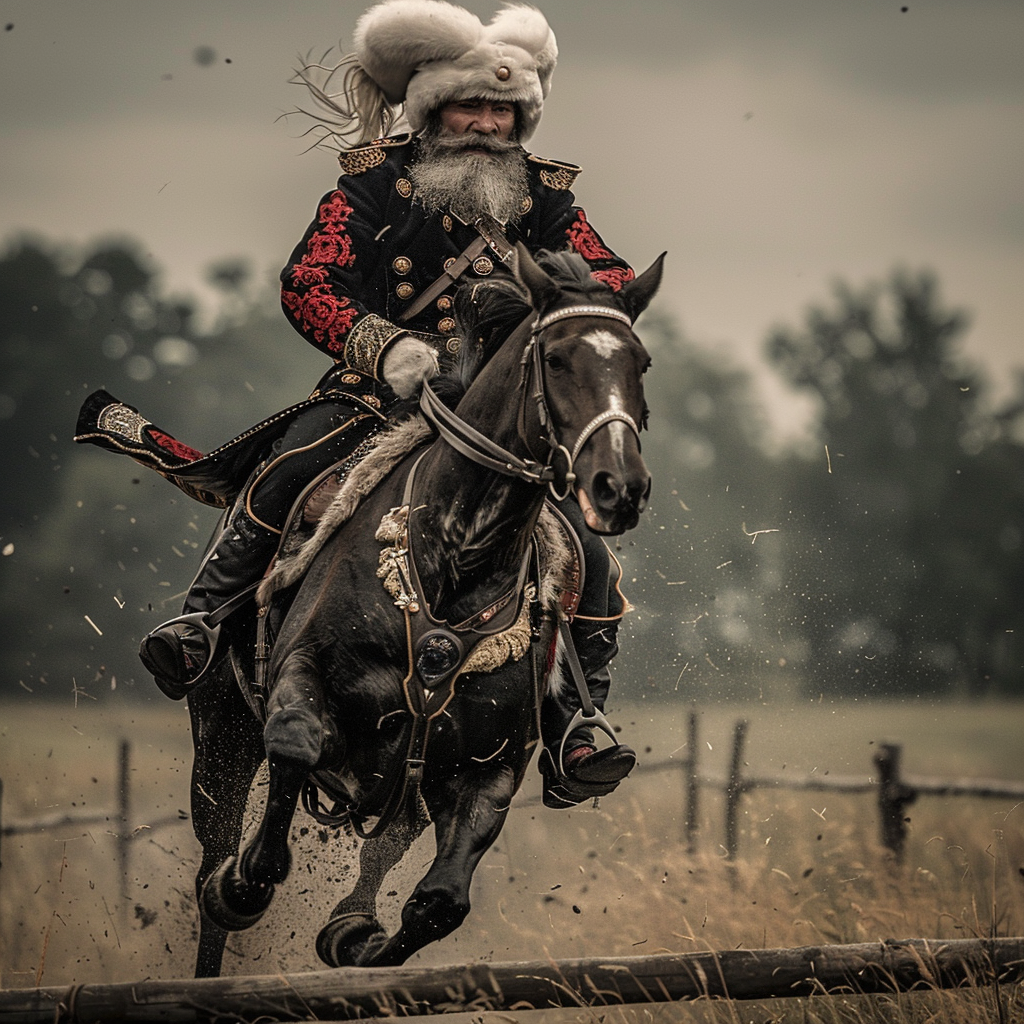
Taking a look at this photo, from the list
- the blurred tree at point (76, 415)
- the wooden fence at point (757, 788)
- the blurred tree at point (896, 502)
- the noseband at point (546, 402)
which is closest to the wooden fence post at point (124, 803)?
the wooden fence at point (757, 788)

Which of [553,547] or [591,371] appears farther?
[553,547]

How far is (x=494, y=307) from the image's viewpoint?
17.7ft

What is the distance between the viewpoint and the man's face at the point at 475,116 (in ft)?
21.7

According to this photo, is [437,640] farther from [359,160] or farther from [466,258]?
[359,160]

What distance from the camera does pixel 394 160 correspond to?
6.63 meters

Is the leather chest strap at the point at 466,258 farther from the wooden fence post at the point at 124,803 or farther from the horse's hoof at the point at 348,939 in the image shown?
the wooden fence post at the point at 124,803

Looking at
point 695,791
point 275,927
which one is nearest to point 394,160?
point 275,927

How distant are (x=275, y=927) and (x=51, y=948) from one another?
2.45 m

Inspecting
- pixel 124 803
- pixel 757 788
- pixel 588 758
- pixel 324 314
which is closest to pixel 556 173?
pixel 324 314

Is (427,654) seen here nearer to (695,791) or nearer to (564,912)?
(564,912)

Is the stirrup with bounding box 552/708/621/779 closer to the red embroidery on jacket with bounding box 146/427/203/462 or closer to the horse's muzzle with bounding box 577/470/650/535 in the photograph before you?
the horse's muzzle with bounding box 577/470/650/535

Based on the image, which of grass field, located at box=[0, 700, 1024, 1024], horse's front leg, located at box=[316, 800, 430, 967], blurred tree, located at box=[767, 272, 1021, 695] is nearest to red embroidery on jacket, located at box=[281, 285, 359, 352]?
horse's front leg, located at box=[316, 800, 430, 967]

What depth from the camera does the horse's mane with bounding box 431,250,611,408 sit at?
16.5 ft

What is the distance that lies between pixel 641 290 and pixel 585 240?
5.35 feet
